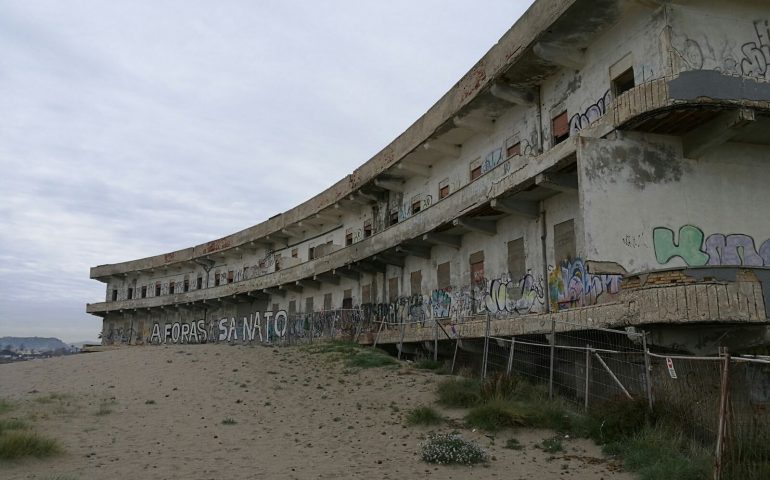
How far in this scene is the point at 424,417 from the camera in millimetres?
11234

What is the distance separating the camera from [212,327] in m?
42.3

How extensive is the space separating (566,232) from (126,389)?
11.7 metres

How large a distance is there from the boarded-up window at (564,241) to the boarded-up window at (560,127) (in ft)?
7.54

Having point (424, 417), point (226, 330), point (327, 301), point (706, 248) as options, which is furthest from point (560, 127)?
point (226, 330)

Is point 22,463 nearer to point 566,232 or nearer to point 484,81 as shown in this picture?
point 566,232

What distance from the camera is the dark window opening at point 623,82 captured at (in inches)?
527

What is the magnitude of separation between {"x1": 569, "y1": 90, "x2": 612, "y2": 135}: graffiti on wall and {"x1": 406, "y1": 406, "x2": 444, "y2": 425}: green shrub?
7281 millimetres

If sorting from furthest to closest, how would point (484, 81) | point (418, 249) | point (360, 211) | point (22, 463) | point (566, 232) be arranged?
1. point (360, 211)
2. point (418, 249)
3. point (484, 81)
4. point (566, 232)
5. point (22, 463)

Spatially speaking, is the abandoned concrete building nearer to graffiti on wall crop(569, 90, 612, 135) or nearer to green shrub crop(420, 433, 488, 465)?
graffiti on wall crop(569, 90, 612, 135)

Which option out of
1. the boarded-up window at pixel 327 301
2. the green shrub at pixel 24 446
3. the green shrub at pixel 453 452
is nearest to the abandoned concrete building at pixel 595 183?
the green shrub at pixel 453 452

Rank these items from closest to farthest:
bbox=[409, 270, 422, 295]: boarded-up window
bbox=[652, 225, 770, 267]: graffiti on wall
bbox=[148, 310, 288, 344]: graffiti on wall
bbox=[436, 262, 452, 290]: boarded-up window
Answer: bbox=[652, 225, 770, 267]: graffiti on wall → bbox=[436, 262, 452, 290]: boarded-up window → bbox=[409, 270, 422, 295]: boarded-up window → bbox=[148, 310, 288, 344]: graffiti on wall

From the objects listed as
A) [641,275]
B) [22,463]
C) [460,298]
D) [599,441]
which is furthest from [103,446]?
[460,298]

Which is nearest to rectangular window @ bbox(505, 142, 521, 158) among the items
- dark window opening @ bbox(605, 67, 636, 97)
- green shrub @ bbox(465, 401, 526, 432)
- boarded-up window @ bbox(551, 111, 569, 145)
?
boarded-up window @ bbox(551, 111, 569, 145)

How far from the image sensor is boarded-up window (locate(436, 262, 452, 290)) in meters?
20.9
